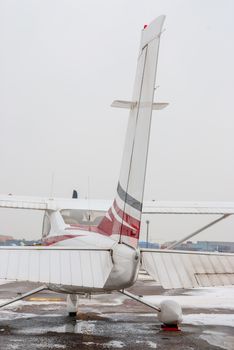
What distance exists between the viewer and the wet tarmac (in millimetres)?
6578

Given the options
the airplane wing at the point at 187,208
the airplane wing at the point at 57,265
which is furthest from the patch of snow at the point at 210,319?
the airplane wing at the point at 57,265

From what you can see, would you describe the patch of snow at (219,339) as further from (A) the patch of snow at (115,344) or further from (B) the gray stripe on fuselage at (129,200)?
(B) the gray stripe on fuselage at (129,200)

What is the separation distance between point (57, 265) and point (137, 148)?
5.63 feet

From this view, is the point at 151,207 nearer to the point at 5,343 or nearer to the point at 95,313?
the point at 95,313

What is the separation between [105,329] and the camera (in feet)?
25.7

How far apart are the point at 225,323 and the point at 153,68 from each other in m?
4.85

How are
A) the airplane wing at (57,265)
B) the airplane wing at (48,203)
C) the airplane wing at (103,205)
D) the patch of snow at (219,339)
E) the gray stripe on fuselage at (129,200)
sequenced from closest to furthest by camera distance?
the airplane wing at (57,265), the gray stripe on fuselage at (129,200), the patch of snow at (219,339), the airplane wing at (48,203), the airplane wing at (103,205)

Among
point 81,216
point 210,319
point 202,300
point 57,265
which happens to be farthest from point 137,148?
point 202,300

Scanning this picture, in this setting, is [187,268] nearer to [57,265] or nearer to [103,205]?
[57,265]

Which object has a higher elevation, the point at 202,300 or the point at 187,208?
the point at 187,208

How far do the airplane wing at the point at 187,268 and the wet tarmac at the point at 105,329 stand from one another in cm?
110

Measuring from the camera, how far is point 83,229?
24.8 ft

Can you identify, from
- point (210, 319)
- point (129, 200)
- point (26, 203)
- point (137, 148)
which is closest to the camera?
point (129, 200)

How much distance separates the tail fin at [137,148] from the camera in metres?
5.69
